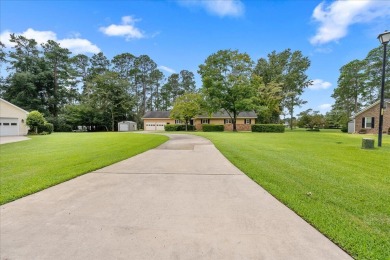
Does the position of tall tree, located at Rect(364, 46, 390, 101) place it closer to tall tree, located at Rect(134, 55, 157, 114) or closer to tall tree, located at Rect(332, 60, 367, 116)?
tall tree, located at Rect(332, 60, 367, 116)

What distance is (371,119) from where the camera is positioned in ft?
78.5

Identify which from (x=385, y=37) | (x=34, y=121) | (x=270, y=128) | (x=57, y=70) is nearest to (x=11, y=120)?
(x=34, y=121)

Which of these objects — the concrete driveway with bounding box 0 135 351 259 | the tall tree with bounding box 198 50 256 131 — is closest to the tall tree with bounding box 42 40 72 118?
the tall tree with bounding box 198 50 256 131

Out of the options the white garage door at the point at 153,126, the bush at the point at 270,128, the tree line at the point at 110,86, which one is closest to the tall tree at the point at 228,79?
the tree line at the point at 110,86

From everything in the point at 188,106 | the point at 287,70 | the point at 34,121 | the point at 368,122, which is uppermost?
the point at 287,70

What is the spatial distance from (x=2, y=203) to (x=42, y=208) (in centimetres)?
90

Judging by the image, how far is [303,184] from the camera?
14.1 ft

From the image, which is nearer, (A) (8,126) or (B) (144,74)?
(A) (8,126)

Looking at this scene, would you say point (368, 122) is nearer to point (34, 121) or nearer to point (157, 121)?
point (157, 121)

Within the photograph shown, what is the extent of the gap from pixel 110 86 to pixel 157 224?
133 feet

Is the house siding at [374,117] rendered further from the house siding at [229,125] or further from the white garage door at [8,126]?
the white garage door at [8,126]

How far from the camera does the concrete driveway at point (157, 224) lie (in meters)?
2.08

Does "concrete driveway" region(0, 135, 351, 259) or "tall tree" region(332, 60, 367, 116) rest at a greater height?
"tall tree" region(332, 60, 367, 116)

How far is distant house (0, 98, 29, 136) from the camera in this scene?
22016 millimetres
